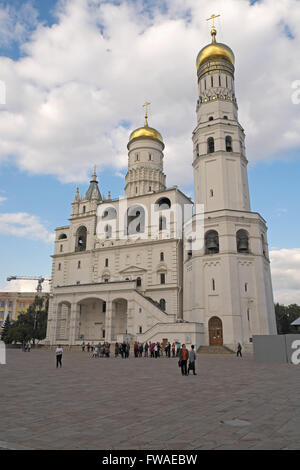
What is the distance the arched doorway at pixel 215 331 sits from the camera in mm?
32344

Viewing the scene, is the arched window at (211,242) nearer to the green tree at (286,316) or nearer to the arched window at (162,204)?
the arched window at (162,204)

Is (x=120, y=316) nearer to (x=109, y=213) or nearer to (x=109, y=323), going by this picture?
(x=109, y=323)

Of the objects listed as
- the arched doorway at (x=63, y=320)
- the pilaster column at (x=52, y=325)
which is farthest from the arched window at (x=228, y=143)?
the pilaster column at (x=52, y=325)

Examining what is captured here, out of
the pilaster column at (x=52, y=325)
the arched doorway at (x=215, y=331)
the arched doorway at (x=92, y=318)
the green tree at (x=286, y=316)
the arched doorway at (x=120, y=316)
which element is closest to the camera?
the arched doorway at (x=215, y=331)

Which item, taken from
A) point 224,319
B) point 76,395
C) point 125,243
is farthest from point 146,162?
point 76,395

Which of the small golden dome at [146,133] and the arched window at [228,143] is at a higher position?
the small golden dome at [146,133]

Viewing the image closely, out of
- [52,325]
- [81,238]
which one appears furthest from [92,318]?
[81,238]

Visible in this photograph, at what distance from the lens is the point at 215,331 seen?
3278 cm

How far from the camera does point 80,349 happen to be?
4047 cm

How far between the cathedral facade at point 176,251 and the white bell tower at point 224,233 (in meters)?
0.10

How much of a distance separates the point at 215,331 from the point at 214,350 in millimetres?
2098

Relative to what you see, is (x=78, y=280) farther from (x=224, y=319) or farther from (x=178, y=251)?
(x=224, y=319)

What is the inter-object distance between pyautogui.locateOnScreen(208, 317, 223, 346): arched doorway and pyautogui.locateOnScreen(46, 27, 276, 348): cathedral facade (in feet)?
0.30

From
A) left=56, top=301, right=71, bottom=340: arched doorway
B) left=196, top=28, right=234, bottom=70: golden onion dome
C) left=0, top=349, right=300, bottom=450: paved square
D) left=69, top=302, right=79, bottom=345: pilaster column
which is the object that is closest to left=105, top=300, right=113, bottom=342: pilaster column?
left=69, top=302, right=79, bottom=345: pilaster column
